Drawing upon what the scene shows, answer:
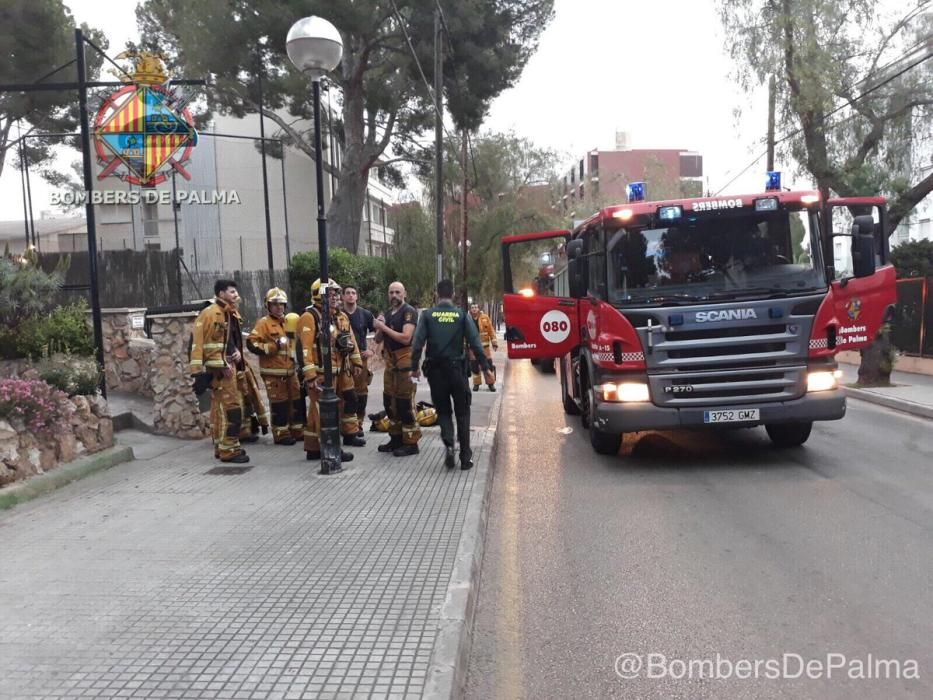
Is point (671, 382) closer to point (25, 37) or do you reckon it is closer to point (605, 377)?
point (605, 377)

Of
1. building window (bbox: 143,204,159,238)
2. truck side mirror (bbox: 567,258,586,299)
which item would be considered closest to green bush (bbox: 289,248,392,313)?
truck side mirror (bbox: 567,258,586,299)

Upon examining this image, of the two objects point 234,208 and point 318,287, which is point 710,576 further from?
point 234,208

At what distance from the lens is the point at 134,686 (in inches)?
134

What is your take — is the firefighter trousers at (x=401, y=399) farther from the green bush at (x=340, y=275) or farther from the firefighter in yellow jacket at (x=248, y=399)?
the green bush at (x=340, y=275)

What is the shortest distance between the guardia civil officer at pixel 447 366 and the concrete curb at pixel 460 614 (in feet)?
4.00

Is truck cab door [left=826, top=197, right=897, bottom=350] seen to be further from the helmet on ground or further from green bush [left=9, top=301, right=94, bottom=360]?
green bush [left=9, top=301, right=94, bottom=360]

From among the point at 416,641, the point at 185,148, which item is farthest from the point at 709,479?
the point at 185,148

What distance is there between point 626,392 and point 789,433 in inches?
88.3

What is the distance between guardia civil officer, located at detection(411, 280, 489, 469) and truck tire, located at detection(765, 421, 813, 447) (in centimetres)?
345

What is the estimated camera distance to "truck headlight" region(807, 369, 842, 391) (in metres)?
7.93

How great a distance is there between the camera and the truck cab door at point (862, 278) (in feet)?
26.4

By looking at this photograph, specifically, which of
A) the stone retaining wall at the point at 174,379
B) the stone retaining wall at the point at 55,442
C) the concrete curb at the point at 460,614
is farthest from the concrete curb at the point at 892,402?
the stone retaining wall at the point at 55,442

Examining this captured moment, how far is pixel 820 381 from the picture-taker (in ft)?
26.1

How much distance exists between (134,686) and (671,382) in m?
5.73
